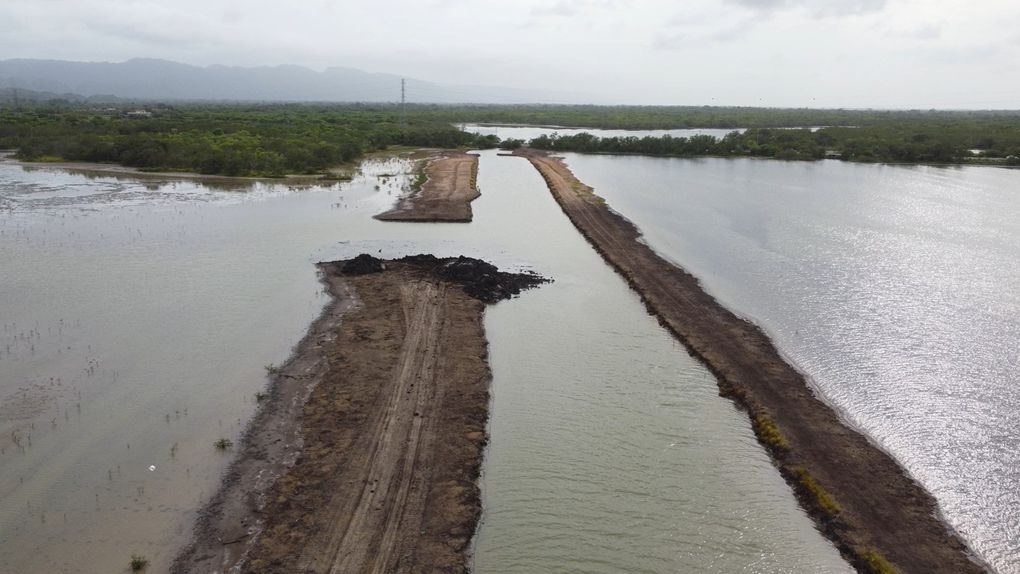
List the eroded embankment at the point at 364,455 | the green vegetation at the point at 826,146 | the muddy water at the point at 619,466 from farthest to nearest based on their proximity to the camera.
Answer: the green vegetation at the point at 826,146
the muddy water at the point at 619,466
the eroded embankment at the point at 364,455

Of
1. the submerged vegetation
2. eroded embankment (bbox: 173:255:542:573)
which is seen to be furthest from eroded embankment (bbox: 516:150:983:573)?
the submerged vegetation

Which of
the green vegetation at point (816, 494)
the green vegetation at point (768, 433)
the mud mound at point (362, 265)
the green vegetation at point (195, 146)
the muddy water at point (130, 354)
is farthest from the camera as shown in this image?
the green vegetation at point (195, 146)

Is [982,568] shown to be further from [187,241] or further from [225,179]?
[225,179]

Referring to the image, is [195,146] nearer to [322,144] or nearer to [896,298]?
[322,144]

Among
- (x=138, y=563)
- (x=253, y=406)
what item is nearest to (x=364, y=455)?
(x=253, y=406)

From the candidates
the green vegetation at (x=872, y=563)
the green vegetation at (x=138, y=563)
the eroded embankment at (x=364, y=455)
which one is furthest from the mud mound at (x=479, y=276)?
the green vegetation at (x=872, y=563)

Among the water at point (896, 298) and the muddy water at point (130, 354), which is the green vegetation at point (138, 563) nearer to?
the muddy water at point (130, 354)

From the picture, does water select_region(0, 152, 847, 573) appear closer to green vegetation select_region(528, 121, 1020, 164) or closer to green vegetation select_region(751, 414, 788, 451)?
green vegetation select_region(751, 414, 788, 451)
